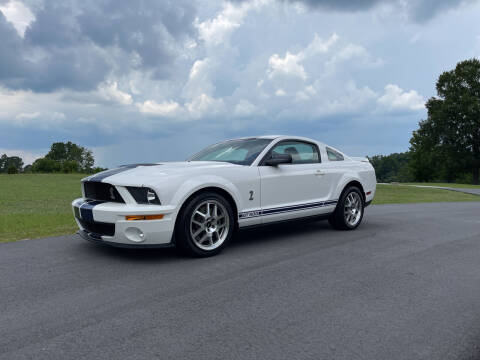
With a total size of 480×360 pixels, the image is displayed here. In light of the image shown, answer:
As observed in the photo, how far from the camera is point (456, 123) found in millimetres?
45750

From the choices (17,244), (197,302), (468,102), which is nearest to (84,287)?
(197,302)

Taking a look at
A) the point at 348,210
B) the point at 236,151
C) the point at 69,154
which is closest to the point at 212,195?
the point at 236,151

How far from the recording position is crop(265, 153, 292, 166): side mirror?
533cm

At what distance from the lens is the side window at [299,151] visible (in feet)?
19.6

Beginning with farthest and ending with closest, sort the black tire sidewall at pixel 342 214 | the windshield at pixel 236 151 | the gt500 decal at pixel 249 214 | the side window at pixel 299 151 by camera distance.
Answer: the black tire sidewall at pixel 342 214
the side window at pixel 299 151
the windshield at pixel 236 151
the gt500 decal at pixel 249 214

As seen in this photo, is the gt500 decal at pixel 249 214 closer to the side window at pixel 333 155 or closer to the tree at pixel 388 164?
the side window at pixel 333 155

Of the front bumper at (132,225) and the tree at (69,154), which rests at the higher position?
the tree at (69,154)

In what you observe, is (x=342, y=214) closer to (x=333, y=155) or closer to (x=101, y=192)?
(x=333, y=155)

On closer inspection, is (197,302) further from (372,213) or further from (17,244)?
(372,213)

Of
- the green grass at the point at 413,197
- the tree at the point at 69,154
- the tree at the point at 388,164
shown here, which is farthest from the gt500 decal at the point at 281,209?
the tree at the point at 388,164

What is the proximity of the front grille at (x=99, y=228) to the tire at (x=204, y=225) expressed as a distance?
0.74 m

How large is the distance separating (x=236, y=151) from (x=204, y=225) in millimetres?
1453

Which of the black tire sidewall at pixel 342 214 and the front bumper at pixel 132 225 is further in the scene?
the black tire sidewall at pixel 342 214

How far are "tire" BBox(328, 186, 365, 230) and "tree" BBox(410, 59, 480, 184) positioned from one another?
43.8 m
